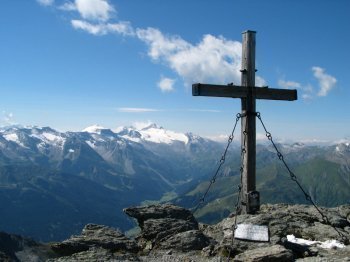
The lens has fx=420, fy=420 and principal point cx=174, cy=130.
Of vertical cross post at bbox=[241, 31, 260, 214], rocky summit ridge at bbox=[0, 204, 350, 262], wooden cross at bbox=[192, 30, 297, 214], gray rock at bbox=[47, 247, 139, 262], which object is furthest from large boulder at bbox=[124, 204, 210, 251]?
vertical cross post at bbox=[241, 31, 260, 214]

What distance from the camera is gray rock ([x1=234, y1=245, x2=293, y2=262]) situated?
13407mm

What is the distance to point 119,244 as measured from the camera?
56.3 feet

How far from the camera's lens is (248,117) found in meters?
17.0

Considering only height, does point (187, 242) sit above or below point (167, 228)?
below

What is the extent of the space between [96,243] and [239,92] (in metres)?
8.42

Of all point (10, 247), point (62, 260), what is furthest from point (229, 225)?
point (10, 247)

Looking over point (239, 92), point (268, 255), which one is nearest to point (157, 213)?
point (239, 92)

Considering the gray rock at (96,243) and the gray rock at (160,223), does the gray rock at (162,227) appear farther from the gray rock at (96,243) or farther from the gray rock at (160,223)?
the gray rock at (96,243)

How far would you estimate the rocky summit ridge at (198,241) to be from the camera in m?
14.8

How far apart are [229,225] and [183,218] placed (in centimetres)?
298

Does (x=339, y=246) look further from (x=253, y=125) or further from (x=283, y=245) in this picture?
(x=253, y=125)

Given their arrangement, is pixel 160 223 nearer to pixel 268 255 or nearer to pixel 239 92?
pixel 268 255

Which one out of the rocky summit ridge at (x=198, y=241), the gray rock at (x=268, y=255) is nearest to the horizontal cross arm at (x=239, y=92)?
the rocky summit ridge at (x=198, y=241)

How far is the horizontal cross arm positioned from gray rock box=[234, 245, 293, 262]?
6.09m
